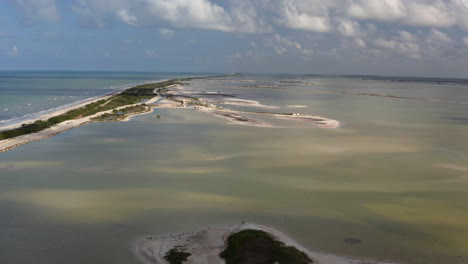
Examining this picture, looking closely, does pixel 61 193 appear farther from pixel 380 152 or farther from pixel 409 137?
pixel 409 137

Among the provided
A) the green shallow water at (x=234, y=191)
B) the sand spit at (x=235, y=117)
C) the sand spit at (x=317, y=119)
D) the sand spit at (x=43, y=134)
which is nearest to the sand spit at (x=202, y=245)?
the green shallow water at (x=234, y=191)

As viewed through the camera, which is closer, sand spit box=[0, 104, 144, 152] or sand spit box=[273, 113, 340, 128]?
sand spit box=[0, 104, 144, 152]

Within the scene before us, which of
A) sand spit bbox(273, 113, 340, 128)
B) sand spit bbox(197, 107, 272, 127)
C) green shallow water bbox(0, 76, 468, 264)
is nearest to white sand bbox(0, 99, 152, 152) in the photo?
green shallow water bbox(0, 76, 468, 264)

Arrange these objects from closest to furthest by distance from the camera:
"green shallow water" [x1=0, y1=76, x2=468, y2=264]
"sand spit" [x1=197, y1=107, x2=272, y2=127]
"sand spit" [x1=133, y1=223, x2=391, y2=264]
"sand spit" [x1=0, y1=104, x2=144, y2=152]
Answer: "sand spit" [x1=133, y1=223, x2=391, y2=264], "green shallow water" [x1=0, y1=76, x2=468, y2=264], "sand spit" [x1=0, y1=104, x2=144, y2=152], "sand spit" [x1=197, y1=107, x2=272, y2=127]

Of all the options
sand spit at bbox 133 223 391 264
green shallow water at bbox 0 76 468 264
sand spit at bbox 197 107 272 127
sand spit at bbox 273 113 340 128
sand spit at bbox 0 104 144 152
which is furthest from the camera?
sand spit at bbox 197 107 272 127

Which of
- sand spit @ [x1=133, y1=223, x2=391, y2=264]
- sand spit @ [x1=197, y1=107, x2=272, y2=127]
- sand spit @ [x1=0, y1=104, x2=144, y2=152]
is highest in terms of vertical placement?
sand spit @ [x1=197, y1=107, x2=272, y2=127]

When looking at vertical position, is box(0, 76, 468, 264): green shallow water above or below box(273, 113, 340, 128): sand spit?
below

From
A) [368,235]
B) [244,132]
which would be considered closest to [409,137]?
[244,132]

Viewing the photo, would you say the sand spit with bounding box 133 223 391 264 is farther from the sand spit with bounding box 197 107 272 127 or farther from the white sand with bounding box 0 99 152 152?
the sand spit with bounding box 197 107 272 127
